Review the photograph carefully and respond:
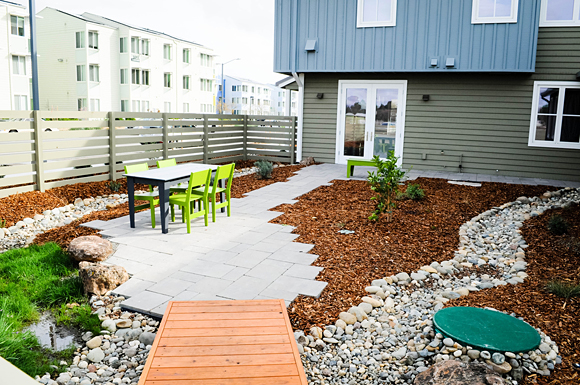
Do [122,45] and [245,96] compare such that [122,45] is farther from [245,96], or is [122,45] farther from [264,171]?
[245,96]

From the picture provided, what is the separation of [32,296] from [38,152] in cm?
474

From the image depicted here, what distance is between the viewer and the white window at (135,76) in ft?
126

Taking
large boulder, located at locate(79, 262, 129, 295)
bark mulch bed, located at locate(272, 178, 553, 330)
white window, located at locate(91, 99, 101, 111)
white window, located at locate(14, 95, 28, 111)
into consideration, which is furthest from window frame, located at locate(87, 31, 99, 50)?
large boulder, located at locate(79, 262, 129, 295)

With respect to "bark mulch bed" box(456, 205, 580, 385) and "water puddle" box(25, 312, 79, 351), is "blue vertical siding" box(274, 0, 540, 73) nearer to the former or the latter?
"bark mulch bed" box(456, 205, 580, 385)

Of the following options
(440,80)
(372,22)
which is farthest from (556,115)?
(372,22)

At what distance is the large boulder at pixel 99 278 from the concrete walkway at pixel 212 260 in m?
0.09

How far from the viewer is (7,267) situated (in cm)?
496

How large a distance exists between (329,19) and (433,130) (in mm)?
4072

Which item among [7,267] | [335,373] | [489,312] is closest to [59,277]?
[7,267]

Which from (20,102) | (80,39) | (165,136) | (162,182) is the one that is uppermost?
(80,39)

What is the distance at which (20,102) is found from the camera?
2975 centimetres

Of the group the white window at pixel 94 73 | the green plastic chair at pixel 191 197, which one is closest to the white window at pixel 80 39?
the white window at pixel 94 73

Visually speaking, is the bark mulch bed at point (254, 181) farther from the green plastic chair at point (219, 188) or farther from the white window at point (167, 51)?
the white window at point (167, 51)

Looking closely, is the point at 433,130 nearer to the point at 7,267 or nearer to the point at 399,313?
the point at 399,313
